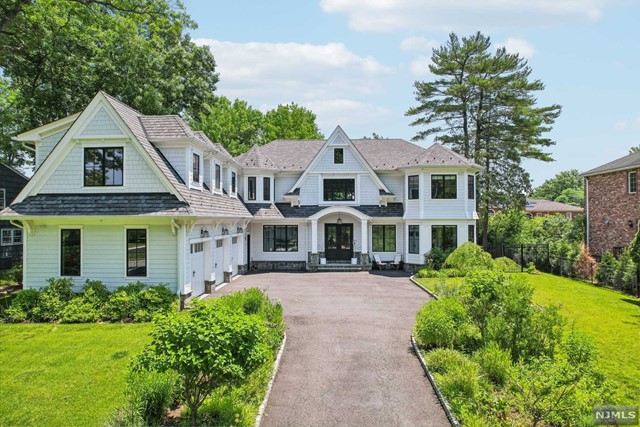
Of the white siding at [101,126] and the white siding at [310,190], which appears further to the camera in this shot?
the white siding at [310,190]

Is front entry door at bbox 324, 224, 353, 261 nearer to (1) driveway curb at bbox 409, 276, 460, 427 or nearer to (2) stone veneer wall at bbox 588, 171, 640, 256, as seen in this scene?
(1) driveway curb at bbox 409, 276, 460, 427

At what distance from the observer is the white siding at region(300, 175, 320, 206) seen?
85.4 feet

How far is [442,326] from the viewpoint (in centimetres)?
964

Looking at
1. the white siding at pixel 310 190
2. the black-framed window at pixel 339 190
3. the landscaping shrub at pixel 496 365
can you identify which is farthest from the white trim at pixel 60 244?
the black-framed window at pixel 339 190

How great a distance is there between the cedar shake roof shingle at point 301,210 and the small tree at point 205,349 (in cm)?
1867

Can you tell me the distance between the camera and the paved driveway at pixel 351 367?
22.6 feet

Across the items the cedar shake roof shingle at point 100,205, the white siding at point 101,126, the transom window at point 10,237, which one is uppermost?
the white siding at point 101,126

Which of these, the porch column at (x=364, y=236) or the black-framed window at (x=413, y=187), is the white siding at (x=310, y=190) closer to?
the porch column at (x=364, y=236)

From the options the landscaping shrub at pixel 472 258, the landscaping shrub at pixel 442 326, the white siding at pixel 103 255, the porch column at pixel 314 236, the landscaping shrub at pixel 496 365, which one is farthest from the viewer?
the porch column at pixel 314 236

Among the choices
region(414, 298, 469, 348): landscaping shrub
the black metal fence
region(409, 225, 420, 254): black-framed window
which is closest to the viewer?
region(414, 298, 469, 348): landscaping shrub

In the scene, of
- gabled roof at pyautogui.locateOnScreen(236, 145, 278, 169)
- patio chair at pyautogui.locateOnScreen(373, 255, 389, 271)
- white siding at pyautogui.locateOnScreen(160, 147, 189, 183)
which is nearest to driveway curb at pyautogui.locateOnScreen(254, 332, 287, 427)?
white siding at pyautogui.locateOnScreen(160, 147, 189, 183)

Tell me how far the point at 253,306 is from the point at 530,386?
23.0ft

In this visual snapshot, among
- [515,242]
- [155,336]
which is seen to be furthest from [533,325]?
[515,242]

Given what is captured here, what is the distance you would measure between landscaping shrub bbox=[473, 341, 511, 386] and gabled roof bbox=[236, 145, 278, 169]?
19.5 meters
